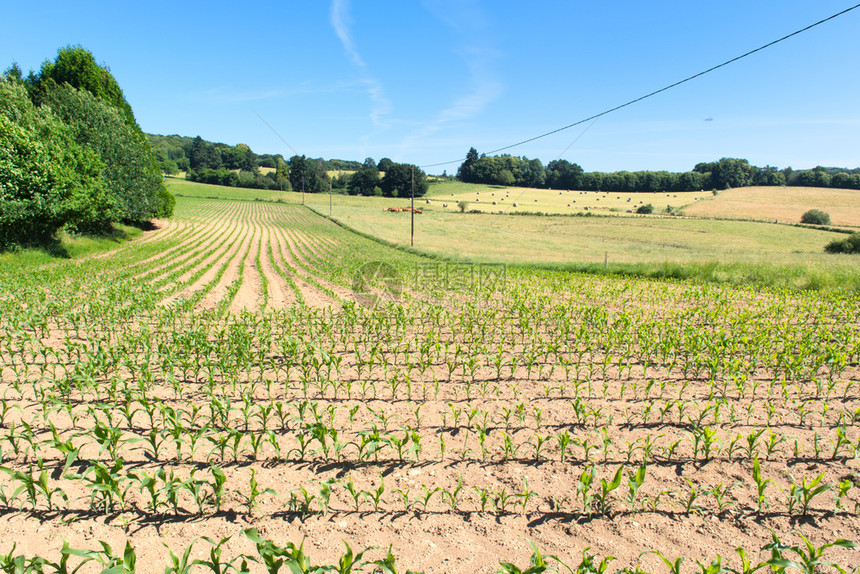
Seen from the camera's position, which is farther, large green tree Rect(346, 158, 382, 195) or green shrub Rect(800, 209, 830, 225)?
large green tree Rect(346, 158, 382, 195)

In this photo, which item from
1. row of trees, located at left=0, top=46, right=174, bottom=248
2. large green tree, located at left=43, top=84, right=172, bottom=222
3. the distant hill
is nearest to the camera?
row of trees, located at left=0, top=46, right=174, bottom=248

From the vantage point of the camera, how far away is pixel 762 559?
355 cm

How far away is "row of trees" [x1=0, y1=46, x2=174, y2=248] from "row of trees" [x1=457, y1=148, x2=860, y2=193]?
73.4 m

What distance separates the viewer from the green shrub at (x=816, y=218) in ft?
175

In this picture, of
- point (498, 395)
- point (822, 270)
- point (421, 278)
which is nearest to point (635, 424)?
point (498, 395)

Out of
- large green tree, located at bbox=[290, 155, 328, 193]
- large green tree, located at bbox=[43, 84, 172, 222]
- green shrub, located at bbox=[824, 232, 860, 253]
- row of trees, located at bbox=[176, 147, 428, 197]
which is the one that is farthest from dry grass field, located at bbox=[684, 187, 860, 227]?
large green tree, located at bbox=[290, 155, 328, 193]

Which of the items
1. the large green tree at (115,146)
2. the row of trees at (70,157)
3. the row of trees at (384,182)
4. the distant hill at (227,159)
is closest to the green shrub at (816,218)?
the row of trees at (384,182)

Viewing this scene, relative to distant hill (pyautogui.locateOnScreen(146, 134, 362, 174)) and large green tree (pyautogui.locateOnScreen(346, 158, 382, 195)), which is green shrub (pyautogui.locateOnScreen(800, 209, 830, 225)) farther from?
distant hill (pyautogui.locateOnScreen(146, 134, 362, 174))

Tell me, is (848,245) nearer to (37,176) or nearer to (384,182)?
(37,176)

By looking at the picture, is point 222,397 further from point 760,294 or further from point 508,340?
point 760,294

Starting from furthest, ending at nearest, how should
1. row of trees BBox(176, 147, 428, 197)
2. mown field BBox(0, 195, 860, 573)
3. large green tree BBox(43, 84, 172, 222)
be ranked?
row of trees BBox(176, 147, 428, 197)
large green tree BBox(43, 84, 172, 222)
mown field BBox(0, 195, 860, 573)

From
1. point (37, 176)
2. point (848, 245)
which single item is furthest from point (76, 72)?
point (848, 245)

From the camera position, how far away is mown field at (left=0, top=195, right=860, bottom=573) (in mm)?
3656

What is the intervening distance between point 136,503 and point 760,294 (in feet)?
63.7
